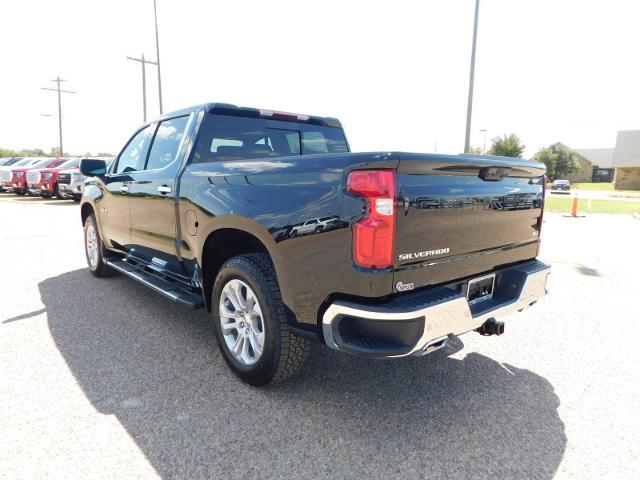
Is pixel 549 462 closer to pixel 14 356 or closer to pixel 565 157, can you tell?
pixel 14 356

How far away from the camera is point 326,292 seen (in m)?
2.29

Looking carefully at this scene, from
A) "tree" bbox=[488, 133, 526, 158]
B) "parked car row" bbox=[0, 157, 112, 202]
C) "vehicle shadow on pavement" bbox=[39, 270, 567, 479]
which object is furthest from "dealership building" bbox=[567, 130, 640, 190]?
Result: "vehicle shadow on pavement" bbox=[39, 270, 567, 479]

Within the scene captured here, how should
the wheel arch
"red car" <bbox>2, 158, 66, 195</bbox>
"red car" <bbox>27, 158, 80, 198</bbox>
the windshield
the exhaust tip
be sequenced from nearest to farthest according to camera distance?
the exhaust tip
the wheel arch
"red car" <bbox>27, 158, 80, 198</bbox>
the windshield
"red car" <bbox>2, 158, 66, 195</bbox>

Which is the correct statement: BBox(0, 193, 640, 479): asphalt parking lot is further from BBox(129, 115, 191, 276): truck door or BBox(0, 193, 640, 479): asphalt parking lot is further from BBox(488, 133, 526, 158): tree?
BBox(488, 133, 526, 158): tree

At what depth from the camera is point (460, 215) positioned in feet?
8.00

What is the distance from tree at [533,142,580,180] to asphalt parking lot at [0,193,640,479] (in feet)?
248

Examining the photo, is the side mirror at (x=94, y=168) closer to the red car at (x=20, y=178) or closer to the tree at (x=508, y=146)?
the red car at (x=20, y=178)

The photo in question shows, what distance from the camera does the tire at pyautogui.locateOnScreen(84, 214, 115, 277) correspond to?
5.46 metres

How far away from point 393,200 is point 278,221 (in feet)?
2.41

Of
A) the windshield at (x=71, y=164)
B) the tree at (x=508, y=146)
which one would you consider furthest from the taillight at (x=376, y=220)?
the tree at (x=508, y=146)

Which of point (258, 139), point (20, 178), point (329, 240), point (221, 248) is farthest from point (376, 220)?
point (20, 178)

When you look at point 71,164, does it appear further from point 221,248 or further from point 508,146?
point 508,146

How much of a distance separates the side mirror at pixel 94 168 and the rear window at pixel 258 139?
7.25ft

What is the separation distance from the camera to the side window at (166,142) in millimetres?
3777
